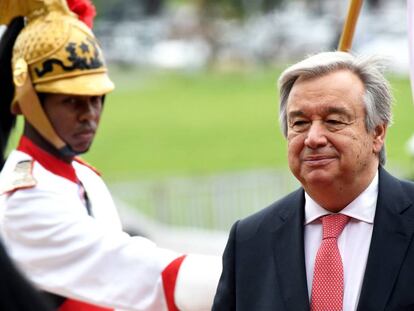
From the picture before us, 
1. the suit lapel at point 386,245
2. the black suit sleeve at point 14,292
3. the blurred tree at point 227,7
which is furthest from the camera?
the blurred tree at point 227,7

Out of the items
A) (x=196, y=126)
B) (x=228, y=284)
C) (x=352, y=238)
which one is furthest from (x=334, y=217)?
(x=196, y=126)

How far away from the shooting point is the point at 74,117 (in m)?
5.27

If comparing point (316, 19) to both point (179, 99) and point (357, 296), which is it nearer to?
point (179, 99)

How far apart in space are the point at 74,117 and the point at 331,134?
5.40 ft

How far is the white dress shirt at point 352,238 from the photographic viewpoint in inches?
151

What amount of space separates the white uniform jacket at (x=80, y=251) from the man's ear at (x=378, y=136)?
98 cm

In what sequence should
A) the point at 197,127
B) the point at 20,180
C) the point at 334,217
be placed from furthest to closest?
the point at 197,127 < the point at 20,180 < the point at 334,217

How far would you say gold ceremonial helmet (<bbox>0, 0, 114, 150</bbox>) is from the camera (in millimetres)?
5309

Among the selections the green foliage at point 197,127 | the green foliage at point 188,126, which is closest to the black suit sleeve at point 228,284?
the green foliage at point 197,127

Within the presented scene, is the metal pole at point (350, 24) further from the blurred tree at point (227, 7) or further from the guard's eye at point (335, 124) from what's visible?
the blurred tree at point (227, 7)

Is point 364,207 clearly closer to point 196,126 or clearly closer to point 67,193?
point 67,193

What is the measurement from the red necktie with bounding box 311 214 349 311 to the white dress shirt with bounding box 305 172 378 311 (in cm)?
A: 2

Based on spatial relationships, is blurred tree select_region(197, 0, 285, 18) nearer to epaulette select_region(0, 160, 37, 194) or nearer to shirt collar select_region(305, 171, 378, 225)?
epaulette select_region(0, 160, 37, 194)

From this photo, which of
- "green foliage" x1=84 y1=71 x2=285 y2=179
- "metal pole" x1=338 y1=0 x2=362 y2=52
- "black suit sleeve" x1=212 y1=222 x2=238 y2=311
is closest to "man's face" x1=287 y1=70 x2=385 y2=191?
"black suit sleeve" x1=212 y1=222 x2=238 y2=311
